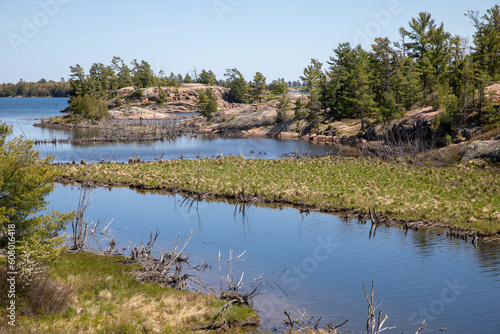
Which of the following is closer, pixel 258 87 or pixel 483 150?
pixel 483 150

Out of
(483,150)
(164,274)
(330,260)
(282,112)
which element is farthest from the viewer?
(282,112)

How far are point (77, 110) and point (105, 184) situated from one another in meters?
93.4

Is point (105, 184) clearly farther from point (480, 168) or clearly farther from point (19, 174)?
→ point (480, 168)

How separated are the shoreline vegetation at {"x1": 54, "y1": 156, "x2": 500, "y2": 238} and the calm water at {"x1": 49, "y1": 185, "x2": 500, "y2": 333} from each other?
1.70 m

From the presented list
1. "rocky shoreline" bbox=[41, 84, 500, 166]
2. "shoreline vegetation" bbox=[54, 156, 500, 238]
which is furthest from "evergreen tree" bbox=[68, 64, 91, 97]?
"shoreline vegetation" bbox=[54, 156, 500, 238]

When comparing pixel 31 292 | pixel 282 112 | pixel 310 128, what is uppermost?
Result: pixel 282 112

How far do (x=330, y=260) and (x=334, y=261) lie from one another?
0.26 metres

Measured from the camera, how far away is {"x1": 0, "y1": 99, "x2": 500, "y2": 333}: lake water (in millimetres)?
19094

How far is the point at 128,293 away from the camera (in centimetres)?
1864

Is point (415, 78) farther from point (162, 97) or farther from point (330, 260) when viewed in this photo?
point (162, 97)

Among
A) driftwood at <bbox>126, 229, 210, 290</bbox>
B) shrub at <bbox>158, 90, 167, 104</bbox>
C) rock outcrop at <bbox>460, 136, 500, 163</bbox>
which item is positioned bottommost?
driftwood at <bbox>126, 229, 210, 290</bbox>

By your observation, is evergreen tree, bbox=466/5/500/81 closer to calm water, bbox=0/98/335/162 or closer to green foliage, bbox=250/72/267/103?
calm water, bbox=0/98/335/162

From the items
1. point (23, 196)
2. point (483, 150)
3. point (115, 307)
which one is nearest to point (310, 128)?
point (483, 150)

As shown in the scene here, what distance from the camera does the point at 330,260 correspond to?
83.9ft
